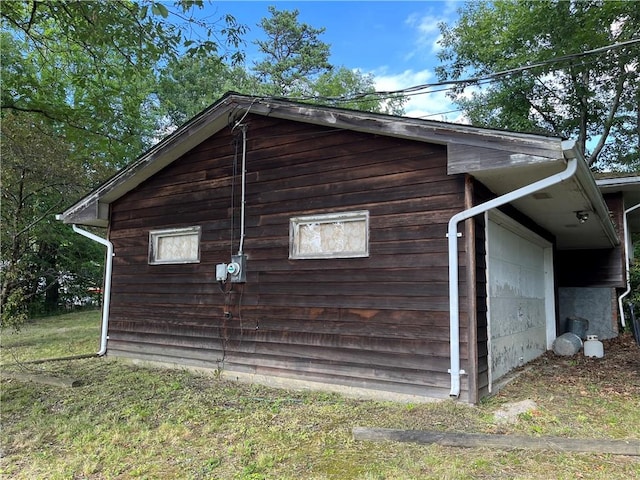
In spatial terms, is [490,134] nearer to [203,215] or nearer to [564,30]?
[203,215]

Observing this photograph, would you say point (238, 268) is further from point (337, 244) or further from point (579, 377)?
point (579, 377)

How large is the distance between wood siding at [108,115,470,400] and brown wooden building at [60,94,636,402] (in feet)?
0.06

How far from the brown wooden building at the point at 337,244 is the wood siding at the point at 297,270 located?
18 mm

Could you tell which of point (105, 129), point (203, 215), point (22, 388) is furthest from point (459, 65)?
point (22, 388)

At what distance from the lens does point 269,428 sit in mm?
4066

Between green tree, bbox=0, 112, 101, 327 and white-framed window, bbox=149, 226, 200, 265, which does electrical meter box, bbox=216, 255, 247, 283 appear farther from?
green tree, bbox=0, 112, 101, 327

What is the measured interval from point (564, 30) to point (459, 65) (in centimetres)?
597

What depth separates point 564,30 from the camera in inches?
611

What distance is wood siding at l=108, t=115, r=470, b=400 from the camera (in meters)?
4.85

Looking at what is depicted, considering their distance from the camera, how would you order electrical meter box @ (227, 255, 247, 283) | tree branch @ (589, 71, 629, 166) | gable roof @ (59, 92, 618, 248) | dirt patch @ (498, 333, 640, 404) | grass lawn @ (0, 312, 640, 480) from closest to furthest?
grass lawn @ (0, 312, 640, 480)
gable roof @ (59, 92, 618, 248)
dirt patch @ (498, 333, 640, 404)
electrical meter box @ (227, 255, 247, 283)
tree branch @ (589, 71, 629, 166)

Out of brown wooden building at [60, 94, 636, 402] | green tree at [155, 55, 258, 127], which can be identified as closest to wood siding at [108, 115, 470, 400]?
brown wooden building at [60, 94, 636, 402]

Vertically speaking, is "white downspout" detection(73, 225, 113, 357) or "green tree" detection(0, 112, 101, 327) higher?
"green tree" detection(0, 112, 101, 327)

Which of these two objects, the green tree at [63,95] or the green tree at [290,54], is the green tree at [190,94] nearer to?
the green tree at [290,54]

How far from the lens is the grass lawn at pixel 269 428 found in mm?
3178
